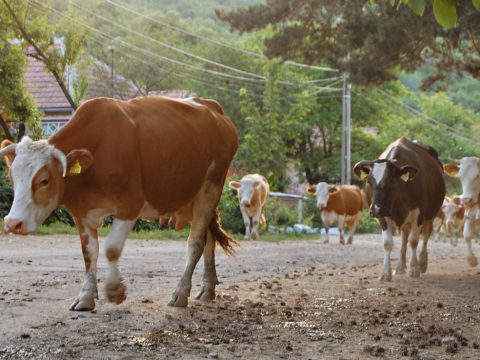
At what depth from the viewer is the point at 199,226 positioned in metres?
9.59

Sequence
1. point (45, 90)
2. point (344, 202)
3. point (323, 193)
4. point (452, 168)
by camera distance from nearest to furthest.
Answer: point (452, 168), point (323, 193), point (344, 202), point (45, 90)

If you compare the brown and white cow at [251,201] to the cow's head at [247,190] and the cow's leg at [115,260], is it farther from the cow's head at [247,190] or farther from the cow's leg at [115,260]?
the cow's leg at [115,260]

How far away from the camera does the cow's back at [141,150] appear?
848 centimetres

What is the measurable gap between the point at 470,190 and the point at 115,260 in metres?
8.95

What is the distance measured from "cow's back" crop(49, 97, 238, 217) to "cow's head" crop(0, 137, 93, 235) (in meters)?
0.24

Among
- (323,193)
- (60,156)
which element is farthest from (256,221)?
(60,156)

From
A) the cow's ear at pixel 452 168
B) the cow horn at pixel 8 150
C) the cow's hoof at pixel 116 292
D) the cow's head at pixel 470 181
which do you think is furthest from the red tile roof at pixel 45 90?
the cow's hoof at pixel 116 292

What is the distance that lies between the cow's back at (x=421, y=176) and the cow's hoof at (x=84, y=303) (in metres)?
6.84

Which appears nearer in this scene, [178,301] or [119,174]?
[119,174]

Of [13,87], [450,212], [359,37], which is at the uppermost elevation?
[359,37]

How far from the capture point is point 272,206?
3381 cm

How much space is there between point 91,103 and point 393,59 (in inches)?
477

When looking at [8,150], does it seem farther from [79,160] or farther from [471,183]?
[471,183]

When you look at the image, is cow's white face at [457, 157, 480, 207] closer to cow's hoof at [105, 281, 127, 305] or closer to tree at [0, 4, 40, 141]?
cow's hoof at [105, 281, 127, 305]
